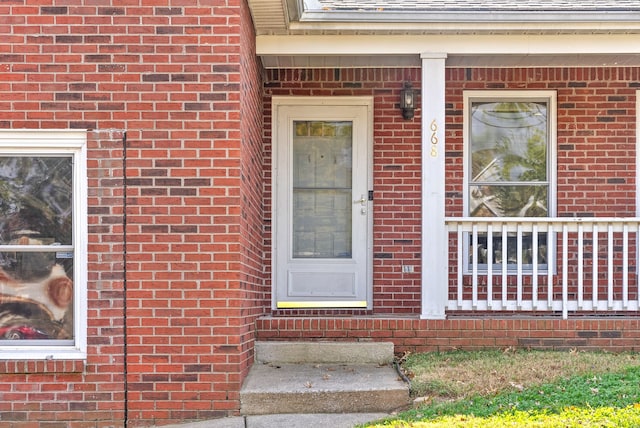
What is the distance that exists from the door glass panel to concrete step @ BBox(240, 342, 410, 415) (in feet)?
4.66

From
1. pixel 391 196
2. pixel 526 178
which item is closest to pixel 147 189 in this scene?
pixel 391 196

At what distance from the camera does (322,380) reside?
544 cm

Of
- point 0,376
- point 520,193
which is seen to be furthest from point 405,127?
point 0,376

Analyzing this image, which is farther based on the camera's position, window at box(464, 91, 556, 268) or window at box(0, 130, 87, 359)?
window at box(464, 91, 556, 268)

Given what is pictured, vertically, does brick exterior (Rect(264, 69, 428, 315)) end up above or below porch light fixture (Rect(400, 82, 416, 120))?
below

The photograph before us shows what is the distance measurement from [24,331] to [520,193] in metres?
4.86

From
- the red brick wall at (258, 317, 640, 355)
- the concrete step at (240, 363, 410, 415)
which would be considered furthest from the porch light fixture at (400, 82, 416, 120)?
the concrete step at (240, 363, 410, 415)

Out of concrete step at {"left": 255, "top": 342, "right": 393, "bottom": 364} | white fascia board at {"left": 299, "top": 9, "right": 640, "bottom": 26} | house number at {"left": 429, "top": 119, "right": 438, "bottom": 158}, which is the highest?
white fascia board at {"left": 299, "top": 9, "right": 640, "bottom": 26}

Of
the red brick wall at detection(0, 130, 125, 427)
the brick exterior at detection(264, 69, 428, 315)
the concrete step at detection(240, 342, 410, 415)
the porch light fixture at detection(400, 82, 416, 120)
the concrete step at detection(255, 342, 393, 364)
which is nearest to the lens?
the red brick wall at detection(0, 130, 125, 427)

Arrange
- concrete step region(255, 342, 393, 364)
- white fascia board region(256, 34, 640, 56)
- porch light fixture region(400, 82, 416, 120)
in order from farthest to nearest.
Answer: porch light fixture region(400, 82, 416, 120) → white fascia board region(256, 34, 640, 56) → concrete step region(255, 342, 393, 364)

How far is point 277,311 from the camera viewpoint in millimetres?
7176

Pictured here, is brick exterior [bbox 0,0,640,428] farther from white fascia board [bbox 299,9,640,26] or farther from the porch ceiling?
white fascia board [bbox 299,9,640,26]

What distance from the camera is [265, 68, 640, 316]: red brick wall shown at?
23.5ft

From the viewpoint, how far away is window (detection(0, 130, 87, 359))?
5.10 meters
